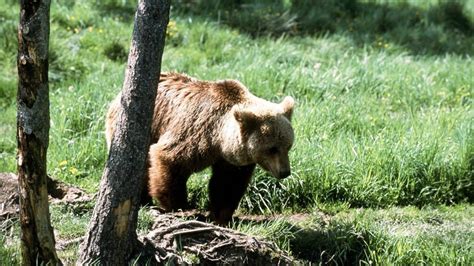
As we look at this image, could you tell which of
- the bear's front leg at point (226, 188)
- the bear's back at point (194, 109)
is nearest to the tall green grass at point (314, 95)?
the bear's front leg at point (226, 188)

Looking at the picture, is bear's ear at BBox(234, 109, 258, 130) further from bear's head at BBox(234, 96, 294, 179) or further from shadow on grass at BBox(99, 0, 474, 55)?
shadow on grass at BBox(99, 0, 474, 55)

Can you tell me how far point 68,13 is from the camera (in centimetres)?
1079

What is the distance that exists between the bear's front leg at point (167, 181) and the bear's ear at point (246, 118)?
0.58 m

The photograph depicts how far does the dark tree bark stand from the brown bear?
116 cm

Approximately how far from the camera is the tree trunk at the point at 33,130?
438 centimetres

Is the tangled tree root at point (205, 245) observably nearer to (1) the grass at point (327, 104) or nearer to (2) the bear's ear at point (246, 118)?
(1) the grass at point (327, 104)

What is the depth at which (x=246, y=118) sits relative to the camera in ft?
19.0

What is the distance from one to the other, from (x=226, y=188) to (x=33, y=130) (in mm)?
2079

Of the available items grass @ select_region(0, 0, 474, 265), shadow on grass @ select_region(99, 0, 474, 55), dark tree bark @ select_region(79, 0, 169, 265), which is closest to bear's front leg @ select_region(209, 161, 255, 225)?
grass @ select_region(0, 0, 474, 265)

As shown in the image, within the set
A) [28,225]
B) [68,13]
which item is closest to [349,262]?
[28,225]

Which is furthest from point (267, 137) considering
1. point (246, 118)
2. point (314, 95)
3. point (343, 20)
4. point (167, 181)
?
point (343, 20)

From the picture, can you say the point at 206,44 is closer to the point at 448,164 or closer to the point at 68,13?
the point at 68,13

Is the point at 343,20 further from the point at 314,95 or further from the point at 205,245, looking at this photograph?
the point at 205,245

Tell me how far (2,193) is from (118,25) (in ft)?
16.9
